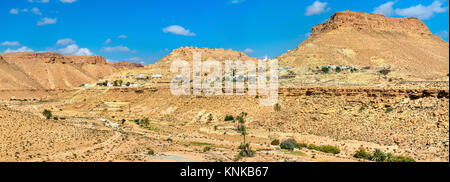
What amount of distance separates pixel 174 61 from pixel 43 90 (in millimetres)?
38886

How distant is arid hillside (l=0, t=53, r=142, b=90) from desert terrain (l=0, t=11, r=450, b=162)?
33.0 meters

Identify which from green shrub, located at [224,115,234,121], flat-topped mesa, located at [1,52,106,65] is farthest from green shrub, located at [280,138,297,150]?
flat-topped mesa, located at [1,52,106,65]

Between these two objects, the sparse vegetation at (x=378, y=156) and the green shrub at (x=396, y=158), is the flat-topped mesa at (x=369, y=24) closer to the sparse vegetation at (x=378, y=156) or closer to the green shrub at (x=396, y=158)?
the sparse vegetation at (x=378, y=156)

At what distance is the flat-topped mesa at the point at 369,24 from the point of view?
93.2 m

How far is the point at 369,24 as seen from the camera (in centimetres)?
9550

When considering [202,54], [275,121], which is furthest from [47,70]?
[275,121]

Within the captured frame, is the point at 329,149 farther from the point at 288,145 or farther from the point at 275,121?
the point at 275,121

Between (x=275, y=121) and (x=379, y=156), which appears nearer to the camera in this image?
(x=379, y=156)

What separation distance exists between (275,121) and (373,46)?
179 feet

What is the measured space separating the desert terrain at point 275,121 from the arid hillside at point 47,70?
33.0 m

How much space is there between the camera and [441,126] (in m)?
24.4

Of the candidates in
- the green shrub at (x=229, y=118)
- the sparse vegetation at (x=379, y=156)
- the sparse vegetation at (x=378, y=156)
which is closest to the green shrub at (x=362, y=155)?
the sparse vegetation at (x=379, y=156)
